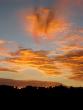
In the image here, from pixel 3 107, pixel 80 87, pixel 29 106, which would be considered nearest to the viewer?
pixel 3 107

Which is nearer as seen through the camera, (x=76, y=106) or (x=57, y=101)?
(x=76, y=106)

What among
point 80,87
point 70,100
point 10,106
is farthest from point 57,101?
point 80,87

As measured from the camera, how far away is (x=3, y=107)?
60750 millimetres

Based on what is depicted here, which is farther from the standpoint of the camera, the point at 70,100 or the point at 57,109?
the point at 70,100

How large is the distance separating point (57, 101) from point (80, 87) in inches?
1291

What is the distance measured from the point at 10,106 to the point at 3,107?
8.37ft

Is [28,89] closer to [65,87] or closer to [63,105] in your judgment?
[65,87]

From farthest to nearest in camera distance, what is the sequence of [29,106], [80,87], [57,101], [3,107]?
[80,87], [57,101], [29,106], [3,107]

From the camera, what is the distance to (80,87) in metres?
105

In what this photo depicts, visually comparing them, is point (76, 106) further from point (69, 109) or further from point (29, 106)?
point (29, 106)

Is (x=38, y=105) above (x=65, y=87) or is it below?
below

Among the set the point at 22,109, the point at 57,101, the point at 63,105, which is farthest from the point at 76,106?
the point at 22,109

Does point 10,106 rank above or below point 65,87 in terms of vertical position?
below

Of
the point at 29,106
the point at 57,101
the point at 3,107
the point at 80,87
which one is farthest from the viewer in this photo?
A: the point at 80,87
